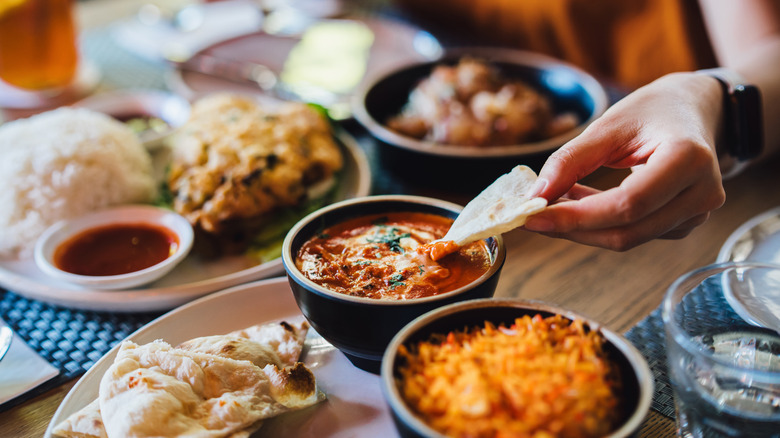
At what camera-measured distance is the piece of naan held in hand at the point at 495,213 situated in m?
1.13

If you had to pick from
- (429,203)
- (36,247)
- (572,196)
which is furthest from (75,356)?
(572,196)

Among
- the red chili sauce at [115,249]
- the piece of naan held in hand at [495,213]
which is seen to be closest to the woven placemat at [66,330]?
the red chili sauce at [115,249]

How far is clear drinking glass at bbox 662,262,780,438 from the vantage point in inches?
38.7

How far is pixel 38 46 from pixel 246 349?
2.20 meters

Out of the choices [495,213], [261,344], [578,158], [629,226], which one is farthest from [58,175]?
[629,226]

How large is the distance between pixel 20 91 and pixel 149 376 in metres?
2.30

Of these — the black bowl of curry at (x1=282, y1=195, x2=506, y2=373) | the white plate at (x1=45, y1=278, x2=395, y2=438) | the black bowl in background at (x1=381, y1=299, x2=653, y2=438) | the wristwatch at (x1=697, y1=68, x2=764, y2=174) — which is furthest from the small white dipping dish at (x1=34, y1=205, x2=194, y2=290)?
the wristwatch at (x1=697, y1=68, x2=764, y2=174)

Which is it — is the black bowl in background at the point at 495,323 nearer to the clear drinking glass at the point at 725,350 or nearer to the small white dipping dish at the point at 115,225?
the clear drinking glass at the point at 725,350

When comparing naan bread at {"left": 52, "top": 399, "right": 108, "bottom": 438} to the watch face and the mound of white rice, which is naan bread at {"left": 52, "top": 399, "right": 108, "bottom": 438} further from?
the watch face

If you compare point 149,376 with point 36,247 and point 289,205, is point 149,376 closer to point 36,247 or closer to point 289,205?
point 36,247

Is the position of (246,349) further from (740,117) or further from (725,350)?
(740,117)

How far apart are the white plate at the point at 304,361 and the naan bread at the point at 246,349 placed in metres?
0.05

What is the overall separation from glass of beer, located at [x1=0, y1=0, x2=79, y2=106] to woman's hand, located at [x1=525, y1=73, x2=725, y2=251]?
2407 millimetres

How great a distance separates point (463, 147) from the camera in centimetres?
205
